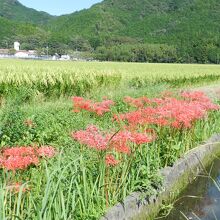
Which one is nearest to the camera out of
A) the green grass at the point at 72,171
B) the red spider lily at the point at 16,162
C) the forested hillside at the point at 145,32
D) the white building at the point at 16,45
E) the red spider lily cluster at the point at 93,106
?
the green grass at the point at 72,171

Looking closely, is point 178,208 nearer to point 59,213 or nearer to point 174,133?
point 174,133

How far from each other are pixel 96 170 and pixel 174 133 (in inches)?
89.2

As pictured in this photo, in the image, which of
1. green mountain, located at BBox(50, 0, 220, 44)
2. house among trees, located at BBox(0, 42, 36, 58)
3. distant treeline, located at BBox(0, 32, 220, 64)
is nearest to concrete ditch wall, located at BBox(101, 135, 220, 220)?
distant treeline, located at BBox(0, 32, 220, 64)

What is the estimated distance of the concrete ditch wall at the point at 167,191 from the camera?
4.64 metres

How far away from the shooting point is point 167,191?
5.84 metres

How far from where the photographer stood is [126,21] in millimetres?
180750

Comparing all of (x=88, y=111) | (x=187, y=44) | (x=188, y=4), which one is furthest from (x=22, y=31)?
(x=88, y=111)

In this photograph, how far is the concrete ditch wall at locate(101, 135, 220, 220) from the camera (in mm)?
4645

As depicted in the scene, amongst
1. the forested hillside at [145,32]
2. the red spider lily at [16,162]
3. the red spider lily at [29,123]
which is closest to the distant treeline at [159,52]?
the forested hillside at [145,32]

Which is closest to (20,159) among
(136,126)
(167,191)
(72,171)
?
(72,171)

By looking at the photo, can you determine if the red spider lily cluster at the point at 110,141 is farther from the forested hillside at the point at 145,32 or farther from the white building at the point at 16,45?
the white building at the point at 16,45

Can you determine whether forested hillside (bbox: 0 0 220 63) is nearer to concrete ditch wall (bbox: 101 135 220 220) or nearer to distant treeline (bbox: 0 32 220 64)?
distant treeline (bbox: 0 32 220 64)

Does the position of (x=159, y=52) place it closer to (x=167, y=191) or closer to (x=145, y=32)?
(x=145, y=32)

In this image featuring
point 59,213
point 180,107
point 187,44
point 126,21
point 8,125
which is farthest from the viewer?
point 126,21
